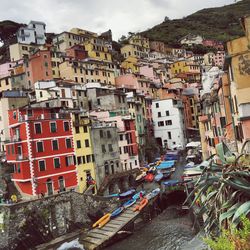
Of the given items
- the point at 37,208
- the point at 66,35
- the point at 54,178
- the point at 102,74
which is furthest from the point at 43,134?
the point at 66,35

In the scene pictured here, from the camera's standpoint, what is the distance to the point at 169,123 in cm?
8194

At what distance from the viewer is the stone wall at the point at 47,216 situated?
39625mm

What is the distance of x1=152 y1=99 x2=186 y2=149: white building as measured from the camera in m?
81.0

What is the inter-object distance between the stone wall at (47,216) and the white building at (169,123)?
3657cm

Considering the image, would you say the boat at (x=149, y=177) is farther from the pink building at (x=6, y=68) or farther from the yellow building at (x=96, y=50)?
the pink building at (x=6, y=68)

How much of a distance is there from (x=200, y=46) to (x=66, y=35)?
77356 mm

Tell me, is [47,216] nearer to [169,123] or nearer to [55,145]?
[55,145]

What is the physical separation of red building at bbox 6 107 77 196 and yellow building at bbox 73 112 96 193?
1.01 meters

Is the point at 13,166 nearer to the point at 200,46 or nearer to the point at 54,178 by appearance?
the point at 54,178

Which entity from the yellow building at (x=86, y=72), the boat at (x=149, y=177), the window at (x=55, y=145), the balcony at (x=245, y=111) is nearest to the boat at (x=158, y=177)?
the boat at (x=149, y=177)

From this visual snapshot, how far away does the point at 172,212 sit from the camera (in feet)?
153

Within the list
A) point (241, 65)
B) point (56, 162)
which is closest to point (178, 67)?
point (56, 162)

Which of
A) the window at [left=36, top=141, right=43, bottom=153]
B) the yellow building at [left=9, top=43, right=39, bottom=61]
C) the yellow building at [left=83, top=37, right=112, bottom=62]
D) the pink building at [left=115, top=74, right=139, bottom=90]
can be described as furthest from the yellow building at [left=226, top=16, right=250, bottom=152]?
the yellow building at [left=9, top=43, right=39, bottom=61]

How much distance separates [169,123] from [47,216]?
45.6 metres
